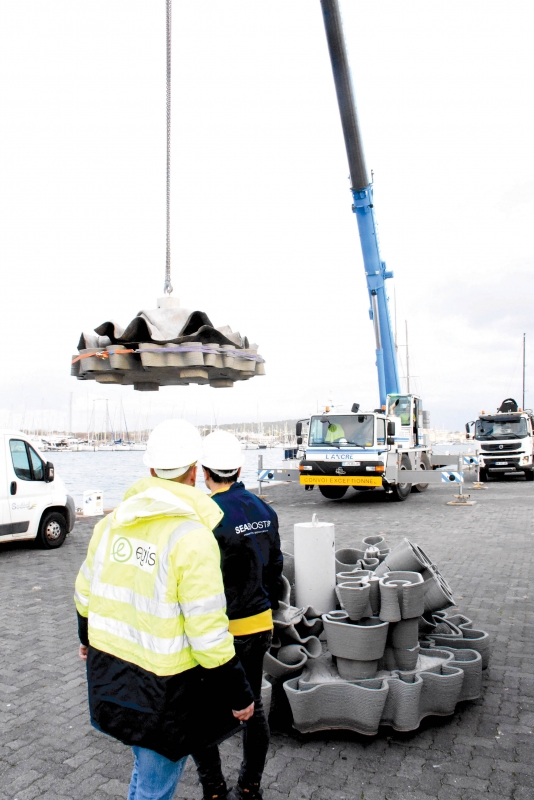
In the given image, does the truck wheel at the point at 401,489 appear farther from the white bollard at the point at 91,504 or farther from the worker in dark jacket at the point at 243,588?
the worker in dark jacket at the point at 243,588

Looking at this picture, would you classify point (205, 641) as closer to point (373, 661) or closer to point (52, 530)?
point (373, 661)

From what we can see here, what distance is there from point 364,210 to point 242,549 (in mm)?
14983

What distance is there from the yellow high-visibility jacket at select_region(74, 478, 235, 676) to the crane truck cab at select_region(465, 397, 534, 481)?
21459 mm

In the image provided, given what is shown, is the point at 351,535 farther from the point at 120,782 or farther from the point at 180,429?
the point at 180,429

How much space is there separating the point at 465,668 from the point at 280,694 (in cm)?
129

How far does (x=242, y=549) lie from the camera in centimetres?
294

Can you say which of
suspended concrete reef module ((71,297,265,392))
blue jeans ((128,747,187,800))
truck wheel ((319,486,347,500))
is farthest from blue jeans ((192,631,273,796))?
truck wheel ((319,486,347,500))

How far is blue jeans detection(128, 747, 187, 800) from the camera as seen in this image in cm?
229

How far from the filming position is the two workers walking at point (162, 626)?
2.20m

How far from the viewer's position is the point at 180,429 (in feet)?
8.68

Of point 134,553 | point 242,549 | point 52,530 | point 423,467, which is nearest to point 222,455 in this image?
point 242,549

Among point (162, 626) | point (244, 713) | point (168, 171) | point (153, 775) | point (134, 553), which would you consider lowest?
point (153, 775)

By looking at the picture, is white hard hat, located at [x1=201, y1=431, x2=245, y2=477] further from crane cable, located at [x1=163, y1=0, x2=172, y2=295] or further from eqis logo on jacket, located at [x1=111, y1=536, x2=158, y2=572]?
crane cable, located at [x1=163, y1=0, x2=172, y2=295]

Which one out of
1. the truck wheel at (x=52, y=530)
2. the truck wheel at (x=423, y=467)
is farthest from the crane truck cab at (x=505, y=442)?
the truck wheel at (x=52, y=530)
